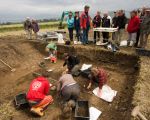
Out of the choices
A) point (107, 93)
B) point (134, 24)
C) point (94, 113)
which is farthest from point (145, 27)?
point (94, 113)

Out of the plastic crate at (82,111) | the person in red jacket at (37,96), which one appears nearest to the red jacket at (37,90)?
the person in red jacket at (37,96)

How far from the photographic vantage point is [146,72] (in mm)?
8219

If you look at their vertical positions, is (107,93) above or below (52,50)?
below

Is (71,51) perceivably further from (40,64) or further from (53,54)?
(40,64)

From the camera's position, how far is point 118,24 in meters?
11.3

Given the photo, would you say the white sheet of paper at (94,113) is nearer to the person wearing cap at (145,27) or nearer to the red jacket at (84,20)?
the person wearing cap at (145,27)

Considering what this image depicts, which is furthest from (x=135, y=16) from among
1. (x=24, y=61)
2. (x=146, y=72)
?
(x=24, y=61)

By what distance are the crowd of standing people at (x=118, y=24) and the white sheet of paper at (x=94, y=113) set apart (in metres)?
5.19

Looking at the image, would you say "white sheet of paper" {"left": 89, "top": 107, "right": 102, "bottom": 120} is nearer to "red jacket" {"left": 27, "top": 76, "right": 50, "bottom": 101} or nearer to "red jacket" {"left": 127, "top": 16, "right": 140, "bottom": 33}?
"red jacket" {"left": 27, "top": 76, "right": 50, "bottom": 101}

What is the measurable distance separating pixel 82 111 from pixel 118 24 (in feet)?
20.4

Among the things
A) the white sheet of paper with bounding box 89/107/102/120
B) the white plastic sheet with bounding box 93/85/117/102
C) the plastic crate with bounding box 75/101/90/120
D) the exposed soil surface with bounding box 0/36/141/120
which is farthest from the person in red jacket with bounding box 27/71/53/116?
the white plastic sheet with bounding box 93/85/117/102

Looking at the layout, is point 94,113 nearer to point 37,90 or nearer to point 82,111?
point 82,111

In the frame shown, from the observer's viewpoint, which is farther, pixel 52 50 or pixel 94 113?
pixel 52 50

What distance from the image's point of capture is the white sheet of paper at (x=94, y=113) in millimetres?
6441
